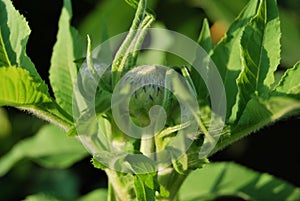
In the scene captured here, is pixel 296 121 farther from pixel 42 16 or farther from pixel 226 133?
pixel 226 133

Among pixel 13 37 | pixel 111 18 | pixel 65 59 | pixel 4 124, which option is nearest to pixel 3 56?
pixel 13 37

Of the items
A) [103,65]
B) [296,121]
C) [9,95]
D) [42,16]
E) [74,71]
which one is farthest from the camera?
[42,16]

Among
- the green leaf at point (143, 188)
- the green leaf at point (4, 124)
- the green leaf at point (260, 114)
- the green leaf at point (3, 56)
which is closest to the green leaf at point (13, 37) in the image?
the green leaf at point (3, 56)

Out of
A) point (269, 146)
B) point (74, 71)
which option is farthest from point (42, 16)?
point (74, 71)

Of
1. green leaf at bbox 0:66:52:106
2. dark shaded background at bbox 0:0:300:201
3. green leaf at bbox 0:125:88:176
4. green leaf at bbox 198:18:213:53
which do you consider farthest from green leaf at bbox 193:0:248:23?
green leaf at bbox 0:66:52:106

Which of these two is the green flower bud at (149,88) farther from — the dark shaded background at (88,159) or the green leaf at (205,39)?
the dark shaded background at (88,159)

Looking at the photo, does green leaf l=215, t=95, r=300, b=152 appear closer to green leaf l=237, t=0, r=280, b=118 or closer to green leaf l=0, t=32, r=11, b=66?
green leaf l=237, t=0, r=280, b=118
